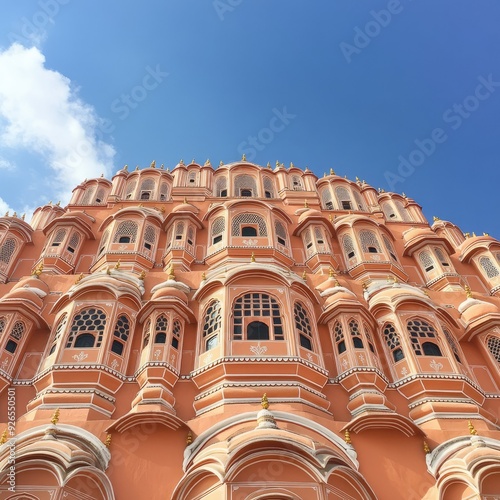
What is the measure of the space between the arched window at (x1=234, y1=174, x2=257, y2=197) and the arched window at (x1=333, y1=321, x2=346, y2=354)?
13.2 meters

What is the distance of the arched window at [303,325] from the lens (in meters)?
17.1

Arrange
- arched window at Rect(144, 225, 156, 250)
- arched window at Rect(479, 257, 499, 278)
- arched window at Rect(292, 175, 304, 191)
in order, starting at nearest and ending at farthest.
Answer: arched window at Rect(479, 257, 499, 278) → arched window at Rect(144, 225, 156, 250) → arched window at Rect(292, 175, 304, 191)

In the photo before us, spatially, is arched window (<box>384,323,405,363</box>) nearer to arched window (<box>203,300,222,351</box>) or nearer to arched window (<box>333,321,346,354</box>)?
arched window (<box>333,321,346,354</box>)

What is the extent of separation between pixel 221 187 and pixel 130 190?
547 cm

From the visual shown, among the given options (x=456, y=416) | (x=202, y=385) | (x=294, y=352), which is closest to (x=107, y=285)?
(x=202, y=385)

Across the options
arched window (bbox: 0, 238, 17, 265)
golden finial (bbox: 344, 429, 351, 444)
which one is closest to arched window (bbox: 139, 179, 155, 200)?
arched window (bbox: 0, 238, 17, 265)

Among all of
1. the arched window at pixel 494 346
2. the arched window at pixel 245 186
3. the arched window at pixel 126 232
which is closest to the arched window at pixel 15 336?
the arched window at pixel 126 232

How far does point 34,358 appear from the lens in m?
17.2

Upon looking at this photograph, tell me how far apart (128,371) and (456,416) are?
1046 centimetres

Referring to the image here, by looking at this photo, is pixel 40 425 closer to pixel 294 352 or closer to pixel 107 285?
pixel 107 285

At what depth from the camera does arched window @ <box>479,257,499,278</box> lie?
943 inches

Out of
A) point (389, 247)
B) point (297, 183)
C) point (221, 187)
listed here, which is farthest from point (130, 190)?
point (389, 247)

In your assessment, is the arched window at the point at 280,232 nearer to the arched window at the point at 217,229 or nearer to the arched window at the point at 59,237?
the arched window at the point at 217,229

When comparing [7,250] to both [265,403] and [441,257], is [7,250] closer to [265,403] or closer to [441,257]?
[265,403]
